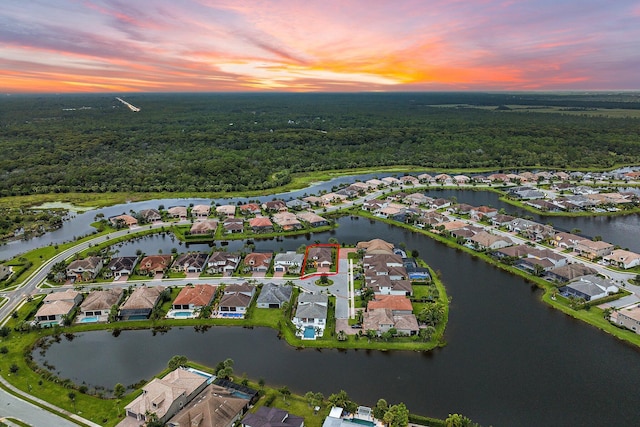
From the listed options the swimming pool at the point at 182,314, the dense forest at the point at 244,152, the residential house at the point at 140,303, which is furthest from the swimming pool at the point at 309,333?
the dense forest at the point at 244,152

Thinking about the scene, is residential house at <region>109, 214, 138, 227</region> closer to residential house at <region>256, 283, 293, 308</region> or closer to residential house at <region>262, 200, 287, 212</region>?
residential house at <region>262, 200, 287, 212</region>

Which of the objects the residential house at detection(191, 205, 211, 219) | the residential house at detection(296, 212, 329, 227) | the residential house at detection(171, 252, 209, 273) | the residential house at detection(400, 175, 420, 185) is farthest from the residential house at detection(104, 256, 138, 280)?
the residential house at detection(400, 175, 420, 185)

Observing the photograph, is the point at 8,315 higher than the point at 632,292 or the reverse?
the reverse

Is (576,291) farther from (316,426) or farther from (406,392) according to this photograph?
(316,426)

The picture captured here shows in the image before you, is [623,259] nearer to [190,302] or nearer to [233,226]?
[190,302]

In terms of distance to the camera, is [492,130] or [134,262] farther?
[492,130]

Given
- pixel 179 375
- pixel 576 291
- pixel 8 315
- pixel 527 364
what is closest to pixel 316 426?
pixel 179 375

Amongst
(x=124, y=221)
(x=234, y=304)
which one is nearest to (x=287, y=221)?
(x=124, y=221)
